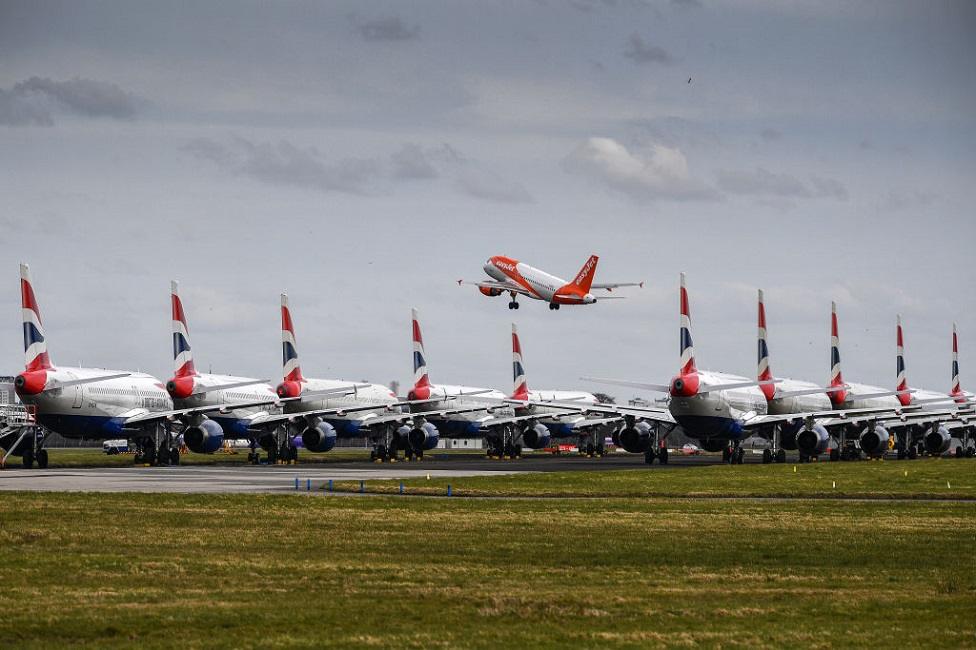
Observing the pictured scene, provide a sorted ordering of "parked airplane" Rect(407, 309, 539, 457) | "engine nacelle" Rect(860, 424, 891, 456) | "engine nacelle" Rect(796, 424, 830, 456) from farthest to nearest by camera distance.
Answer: "parked airplane" Rect(407, 309, 539, 457) < "engine nacelle" Rect(860, 424, 891, 456) < "engine nacelle" Rect(796, 424, 830, 456)

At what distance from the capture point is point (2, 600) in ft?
71.6

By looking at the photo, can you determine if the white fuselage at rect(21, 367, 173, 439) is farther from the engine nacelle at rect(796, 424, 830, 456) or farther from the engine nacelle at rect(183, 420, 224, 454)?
the engine nacelle at rect(796, 424, 830, 456)

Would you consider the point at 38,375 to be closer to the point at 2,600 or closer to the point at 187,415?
the point at 187,415

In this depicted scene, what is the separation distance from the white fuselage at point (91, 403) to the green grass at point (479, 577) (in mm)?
44056

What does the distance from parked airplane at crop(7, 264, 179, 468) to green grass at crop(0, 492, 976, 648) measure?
139ft

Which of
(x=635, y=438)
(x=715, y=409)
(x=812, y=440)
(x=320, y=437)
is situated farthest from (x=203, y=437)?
(x=812, y=440)

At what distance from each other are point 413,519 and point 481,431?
8779 cm

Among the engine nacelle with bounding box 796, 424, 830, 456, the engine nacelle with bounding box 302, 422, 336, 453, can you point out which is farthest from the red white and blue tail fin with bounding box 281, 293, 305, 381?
the engine nacelle with bounding box 796, 424, 830, 456

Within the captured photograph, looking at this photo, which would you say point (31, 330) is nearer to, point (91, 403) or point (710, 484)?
point (91, 403)

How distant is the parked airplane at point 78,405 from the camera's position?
82938 mm

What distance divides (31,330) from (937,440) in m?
Answer: 74.0

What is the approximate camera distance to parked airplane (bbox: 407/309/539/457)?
4710 inches

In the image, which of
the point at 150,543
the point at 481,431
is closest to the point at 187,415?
the point at 481,431

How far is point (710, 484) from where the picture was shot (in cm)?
5944
